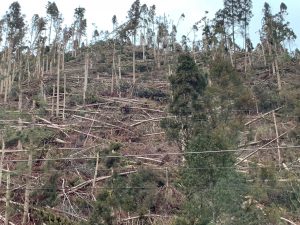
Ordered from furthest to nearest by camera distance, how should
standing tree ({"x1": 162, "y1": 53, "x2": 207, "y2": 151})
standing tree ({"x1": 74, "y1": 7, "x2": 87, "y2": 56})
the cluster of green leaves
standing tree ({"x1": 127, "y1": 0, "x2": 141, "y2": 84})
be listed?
standing tree ({"x1": 74, "y1": 7, "x2": 87, "y2": 56})
standing tree ({"x1": 127, "y1": 0, "x2": 141, "y2": 84})
standing tree ({"x1": 162, "y1": 53, "x2": 207, "y2": 151})
the cluster of green leaves

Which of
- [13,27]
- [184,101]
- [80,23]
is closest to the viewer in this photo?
[184,101]

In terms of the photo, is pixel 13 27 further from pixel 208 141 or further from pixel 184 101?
pixel 208 141

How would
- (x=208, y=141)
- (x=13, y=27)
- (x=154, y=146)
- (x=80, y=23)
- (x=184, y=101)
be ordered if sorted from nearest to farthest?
(x=208, y=141), (x=184, y=101), (x=154, y=146), (x=13, y=27), (x=80, y=23)

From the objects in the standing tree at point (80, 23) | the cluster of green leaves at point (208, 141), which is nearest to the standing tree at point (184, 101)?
the cluster of green leaves at point (208, 141)

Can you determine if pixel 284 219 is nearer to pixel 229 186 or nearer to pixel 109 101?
pixel 229 186

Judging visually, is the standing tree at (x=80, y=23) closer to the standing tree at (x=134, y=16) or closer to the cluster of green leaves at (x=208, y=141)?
the standing tree at (x=134, y=16)

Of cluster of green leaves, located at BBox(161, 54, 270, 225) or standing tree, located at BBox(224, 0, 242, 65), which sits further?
standing tree, located at BBox(224, 0, 242, 65)

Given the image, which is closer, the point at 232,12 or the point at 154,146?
the point at 154,146

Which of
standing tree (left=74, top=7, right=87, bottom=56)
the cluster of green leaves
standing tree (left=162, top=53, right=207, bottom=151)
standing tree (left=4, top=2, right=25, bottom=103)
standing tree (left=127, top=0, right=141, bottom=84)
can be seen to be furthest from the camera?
standing tree (left=74, top=7, right=87, bottom=56)

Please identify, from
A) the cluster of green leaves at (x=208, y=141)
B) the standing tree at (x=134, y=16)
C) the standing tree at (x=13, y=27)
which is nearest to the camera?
the cluster of green leaves at (x=208, y=141)

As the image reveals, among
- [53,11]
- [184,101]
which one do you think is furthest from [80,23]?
[184,101]

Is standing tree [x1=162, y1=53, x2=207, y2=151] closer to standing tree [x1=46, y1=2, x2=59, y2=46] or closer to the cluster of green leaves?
the cluster of green leaves

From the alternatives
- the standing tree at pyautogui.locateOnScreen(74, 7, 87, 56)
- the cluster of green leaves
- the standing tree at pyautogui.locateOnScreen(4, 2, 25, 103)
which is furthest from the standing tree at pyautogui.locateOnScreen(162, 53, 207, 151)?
the standing tree at pyautogui.locateOnScreen(74, 7, 87, 56)

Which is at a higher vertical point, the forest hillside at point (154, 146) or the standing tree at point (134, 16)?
the standing tree at point (134, 16)
